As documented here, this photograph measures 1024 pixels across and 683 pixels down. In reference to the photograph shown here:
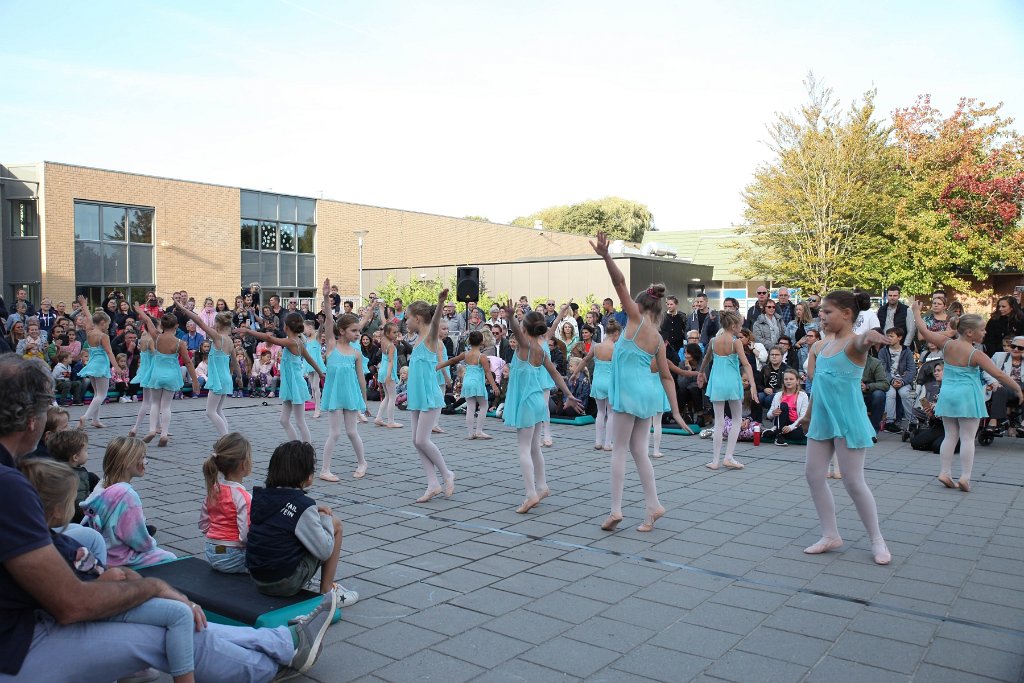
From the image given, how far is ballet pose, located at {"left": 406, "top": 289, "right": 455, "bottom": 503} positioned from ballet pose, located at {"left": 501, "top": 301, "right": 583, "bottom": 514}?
Answer: 73 cm

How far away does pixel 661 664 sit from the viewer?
3719 millimetres

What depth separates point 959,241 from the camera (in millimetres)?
24188

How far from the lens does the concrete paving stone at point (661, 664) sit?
11.8 feet

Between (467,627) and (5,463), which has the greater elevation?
(5,463)

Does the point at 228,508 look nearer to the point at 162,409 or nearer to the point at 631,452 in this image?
the point at 631,452

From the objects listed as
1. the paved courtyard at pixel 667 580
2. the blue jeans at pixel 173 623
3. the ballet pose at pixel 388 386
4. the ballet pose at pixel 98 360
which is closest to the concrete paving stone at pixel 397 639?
the paved courtyard at pixel 667 580

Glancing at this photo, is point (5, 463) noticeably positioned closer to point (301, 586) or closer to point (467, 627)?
point (301, 586)

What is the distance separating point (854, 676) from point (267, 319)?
16130mm

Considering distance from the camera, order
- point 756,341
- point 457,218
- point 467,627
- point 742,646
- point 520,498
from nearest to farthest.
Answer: point 742,646 → point 467,627 → point 520,498 → point 756,341 → point 457,218

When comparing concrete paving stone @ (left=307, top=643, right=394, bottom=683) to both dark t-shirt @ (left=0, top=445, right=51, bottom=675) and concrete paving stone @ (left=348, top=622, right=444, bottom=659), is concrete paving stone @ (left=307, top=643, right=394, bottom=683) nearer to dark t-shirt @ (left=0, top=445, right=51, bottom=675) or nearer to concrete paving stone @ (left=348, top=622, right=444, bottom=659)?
concrete paving stone @ (left=348, top=622, right=444, bottom=659)

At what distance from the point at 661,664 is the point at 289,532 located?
6.66ft

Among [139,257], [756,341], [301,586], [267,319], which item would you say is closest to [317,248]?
[139,257]

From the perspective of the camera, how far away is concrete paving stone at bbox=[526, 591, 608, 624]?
435 cm

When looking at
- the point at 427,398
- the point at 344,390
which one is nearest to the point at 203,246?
the point at 344,390
